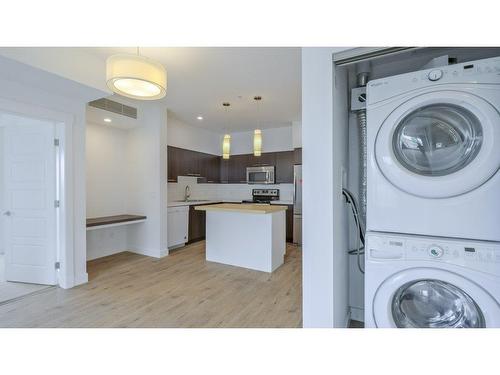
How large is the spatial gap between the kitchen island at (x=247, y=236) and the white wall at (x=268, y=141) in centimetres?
226

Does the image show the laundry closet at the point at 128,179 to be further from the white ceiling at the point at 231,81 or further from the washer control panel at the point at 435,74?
the washer control panel at the point at 435,74

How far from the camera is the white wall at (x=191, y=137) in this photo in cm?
486

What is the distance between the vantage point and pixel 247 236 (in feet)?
11.5

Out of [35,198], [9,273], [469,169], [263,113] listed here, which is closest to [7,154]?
[35,198]

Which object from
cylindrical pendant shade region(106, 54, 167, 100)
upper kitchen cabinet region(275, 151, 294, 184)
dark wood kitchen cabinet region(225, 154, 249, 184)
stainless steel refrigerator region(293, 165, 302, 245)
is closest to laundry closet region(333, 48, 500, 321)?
cylindrical pendant shade region(106, 54, 167, 100)

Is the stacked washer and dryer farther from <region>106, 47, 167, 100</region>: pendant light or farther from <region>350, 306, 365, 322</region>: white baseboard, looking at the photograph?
<region>106, 47, 167, 100</region>: pendant light

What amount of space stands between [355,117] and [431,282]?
58.6 inches

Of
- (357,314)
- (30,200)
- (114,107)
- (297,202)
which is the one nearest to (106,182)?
(30,200)

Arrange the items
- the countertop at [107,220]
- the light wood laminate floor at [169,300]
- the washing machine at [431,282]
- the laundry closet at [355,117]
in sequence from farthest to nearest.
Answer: the countertop at [107,220], the light wood laminate floor at [169,300], the laundry closet at [355,117], the washing machine at [431,282]

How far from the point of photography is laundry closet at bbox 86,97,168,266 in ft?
12.9

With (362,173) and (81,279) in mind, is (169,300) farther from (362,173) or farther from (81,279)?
(362,173)

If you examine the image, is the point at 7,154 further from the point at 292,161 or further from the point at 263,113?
the point at 292,161

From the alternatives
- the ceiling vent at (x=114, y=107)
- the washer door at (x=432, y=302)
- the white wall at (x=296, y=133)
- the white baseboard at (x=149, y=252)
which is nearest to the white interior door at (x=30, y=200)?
the ceiling vent at (x=114, y=107)
